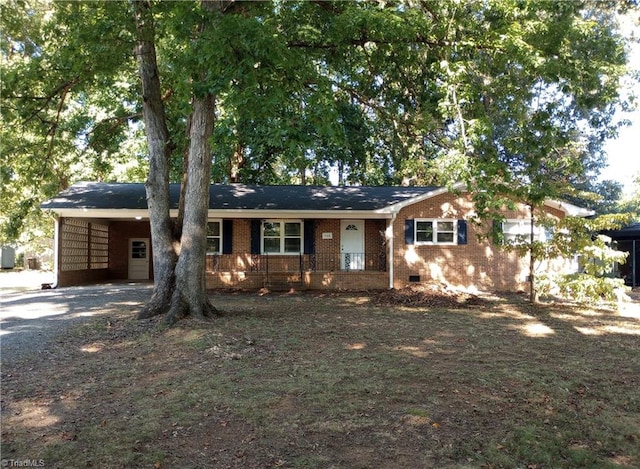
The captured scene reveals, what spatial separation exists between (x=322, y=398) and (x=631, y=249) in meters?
18.9

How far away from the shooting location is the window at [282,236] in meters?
17.3

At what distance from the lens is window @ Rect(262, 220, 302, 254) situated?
680 inches

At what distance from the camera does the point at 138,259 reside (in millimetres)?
20781

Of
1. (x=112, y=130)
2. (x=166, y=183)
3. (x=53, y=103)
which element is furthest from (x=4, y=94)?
(x=166, y=183)

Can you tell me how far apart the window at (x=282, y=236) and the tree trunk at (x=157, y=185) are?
7634 mm

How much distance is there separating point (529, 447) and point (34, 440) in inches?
154

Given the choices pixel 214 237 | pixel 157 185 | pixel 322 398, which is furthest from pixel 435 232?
pixel 322 398

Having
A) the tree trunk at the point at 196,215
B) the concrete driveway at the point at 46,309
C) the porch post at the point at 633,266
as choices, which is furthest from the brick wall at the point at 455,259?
the tree trunk at the point at 196,215

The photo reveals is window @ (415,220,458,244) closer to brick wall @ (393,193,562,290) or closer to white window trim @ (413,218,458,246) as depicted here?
white window trim @ (413,218,458,246)

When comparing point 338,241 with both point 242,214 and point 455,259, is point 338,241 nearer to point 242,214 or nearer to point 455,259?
point 242,214

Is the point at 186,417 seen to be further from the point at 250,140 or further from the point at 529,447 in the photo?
the point at 250,140

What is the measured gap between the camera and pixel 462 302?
12.9 meters

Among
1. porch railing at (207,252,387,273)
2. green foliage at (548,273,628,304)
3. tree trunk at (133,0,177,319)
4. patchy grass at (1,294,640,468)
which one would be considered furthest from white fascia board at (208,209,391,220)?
patchy grass at (1,294,640,468)

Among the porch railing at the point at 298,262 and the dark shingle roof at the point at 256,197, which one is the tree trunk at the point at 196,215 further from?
the porch railing at the point at 298,262
